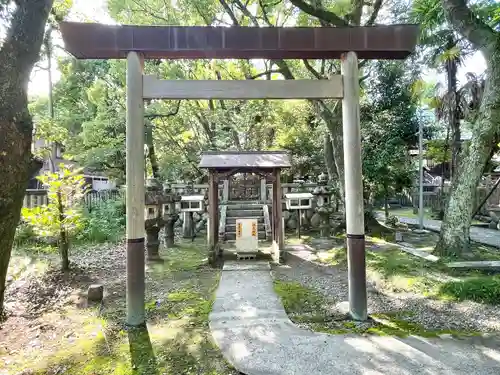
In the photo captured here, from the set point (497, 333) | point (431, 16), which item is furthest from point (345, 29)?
point (431, 16)

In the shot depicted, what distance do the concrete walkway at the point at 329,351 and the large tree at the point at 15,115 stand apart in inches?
99.6

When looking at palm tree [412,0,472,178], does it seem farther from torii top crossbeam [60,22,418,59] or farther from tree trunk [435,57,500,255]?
torii top crossbeam [60,22,418,59]

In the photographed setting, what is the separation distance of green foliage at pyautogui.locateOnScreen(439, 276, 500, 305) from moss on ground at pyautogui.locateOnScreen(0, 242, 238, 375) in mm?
3903

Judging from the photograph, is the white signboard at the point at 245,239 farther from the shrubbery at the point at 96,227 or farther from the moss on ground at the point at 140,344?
the shrubbery at the point at 96,227

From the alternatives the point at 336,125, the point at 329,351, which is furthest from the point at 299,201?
the point at 329,351

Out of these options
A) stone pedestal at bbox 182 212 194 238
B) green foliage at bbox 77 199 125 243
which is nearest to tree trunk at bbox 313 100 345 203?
stone pedestal at bbox 182 212 194 238

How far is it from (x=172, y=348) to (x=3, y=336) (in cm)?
256

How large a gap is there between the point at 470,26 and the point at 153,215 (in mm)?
8179

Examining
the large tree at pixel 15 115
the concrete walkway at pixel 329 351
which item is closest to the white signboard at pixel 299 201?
the concrete walkway at pixel 329 351

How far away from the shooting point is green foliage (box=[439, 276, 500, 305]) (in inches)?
198

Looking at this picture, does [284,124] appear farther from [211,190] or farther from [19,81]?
[19,81]

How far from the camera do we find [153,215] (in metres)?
8.28

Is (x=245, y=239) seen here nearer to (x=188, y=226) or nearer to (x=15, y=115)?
(x=188, y=226)

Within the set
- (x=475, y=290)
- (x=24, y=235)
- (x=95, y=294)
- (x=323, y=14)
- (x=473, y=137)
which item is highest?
(x=323, y=14)
